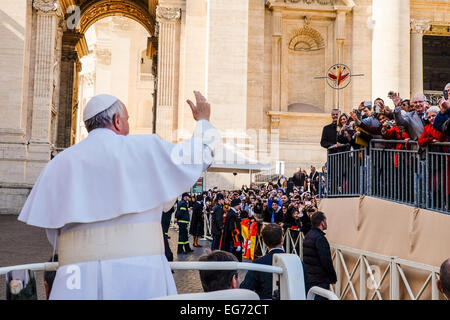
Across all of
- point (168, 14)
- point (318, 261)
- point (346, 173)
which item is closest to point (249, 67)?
point (168, 14)

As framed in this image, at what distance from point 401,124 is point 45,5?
2334 centimetres

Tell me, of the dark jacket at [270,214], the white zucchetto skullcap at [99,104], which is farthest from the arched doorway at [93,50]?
the white zucchetto skullcap at [99,104]

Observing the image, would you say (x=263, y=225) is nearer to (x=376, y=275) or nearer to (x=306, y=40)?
(x=376, y=275)

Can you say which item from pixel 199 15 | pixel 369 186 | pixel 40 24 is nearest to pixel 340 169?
pixel 369 186

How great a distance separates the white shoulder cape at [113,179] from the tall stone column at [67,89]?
37.4 metres

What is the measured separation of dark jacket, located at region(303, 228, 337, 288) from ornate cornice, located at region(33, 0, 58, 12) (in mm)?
24638

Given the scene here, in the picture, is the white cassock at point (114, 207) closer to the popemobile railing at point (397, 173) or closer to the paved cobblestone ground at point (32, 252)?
the paved cobblestone ground at point (32, 252)

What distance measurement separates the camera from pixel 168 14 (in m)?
29.6

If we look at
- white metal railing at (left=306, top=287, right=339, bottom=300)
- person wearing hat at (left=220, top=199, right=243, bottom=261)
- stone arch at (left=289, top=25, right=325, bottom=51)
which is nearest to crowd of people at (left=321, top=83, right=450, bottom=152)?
person wearing hat at (left=220, top=199, right=243, bottom=261)

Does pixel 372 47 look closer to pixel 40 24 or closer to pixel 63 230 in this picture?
pixel 40 24

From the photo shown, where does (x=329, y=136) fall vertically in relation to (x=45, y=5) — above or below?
below

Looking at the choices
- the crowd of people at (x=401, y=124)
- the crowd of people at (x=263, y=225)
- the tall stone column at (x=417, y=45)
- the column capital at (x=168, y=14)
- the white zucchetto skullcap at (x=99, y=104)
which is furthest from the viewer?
the column capital at (x=168, y=14)

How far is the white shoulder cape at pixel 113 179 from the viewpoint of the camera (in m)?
3.08
